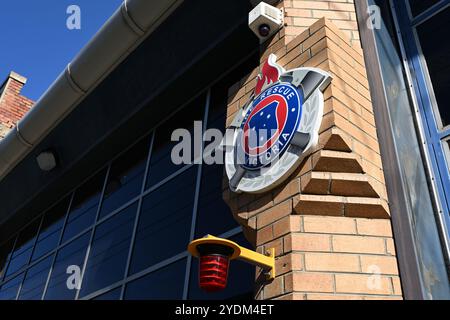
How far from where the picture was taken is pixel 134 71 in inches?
225

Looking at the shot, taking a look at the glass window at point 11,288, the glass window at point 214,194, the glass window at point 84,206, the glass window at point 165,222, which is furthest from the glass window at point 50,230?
the glass window at point 214,194

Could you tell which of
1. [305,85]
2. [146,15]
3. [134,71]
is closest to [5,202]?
[134,71]

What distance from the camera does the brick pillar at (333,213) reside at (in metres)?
2.47

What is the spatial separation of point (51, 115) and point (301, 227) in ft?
15.7

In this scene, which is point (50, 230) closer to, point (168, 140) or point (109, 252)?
point (109, 252)

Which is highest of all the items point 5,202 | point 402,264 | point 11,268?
point 5,202

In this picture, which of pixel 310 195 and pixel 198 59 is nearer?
pixel 310 195

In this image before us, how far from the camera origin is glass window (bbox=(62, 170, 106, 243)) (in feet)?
23.1

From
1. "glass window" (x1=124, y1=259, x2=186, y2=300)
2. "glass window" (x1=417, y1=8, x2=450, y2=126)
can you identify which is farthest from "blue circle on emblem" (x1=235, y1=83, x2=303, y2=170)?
"glass window" (x1=124, y1=259, x2=186, y2=300)

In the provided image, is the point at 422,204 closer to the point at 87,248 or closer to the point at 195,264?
the point at 195,264

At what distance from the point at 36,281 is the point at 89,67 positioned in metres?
3.90

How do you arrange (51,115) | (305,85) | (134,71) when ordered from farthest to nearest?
(51,115)
(134,71)
(305,85)

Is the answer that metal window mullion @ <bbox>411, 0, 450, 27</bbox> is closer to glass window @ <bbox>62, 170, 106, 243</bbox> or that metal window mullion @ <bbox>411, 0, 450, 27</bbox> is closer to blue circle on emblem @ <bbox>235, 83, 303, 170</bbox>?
blue circle on emblem @ <bbox>235, 83, 303, 170</bbox>

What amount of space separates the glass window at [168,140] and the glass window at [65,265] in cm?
158
